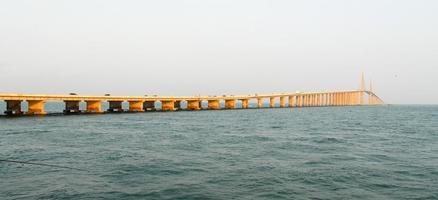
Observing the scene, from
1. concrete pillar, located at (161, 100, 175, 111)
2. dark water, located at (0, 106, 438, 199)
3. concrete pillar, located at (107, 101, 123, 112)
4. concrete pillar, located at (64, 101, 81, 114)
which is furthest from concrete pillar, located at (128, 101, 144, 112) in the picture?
dark water, located at (0, 106, 438, 199)

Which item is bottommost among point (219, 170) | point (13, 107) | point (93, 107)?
point (219, 170)

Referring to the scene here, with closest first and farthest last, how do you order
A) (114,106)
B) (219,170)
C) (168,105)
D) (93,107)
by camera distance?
1. (219,170)
2. (93,107)
3. (114,106)
4. (168,105)

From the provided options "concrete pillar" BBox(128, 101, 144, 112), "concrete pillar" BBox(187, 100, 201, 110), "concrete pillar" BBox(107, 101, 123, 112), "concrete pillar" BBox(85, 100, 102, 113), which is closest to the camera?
"concrete pillar" BBox(85, 100, 102, 113)

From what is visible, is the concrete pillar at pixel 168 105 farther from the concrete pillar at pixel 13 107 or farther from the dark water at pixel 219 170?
the dark water at pixel 219 170

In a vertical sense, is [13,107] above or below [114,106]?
above

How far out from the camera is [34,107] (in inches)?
3346

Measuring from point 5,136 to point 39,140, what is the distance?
235 inches

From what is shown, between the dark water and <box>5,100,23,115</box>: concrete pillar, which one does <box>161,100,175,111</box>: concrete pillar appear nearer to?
<box>5,100,23,115</box>: concrete pillar

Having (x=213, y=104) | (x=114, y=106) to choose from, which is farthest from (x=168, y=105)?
(x=213, y=104)

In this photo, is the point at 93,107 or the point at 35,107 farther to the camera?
the point at 93,107

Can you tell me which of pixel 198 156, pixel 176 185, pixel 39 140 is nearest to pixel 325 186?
pixel 176 185

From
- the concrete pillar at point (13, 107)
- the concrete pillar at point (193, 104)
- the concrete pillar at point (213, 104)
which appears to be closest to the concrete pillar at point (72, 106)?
the concrete pillar at point (13, 107)

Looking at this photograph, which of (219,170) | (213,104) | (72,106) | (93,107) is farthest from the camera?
(213,104)

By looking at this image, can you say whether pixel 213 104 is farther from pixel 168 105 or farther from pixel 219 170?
pixel 219 170
